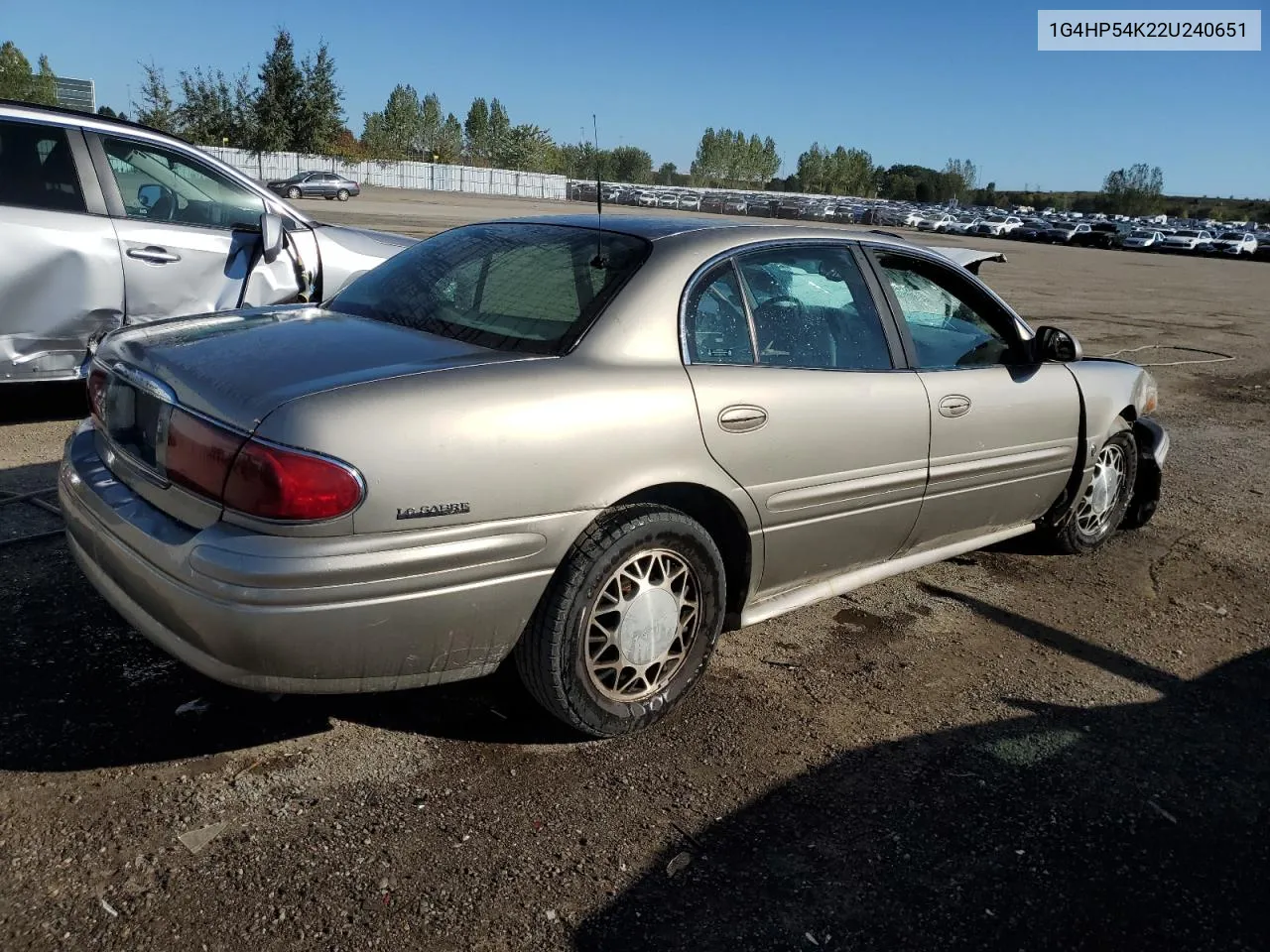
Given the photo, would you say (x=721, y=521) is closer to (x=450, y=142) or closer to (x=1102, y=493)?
(x=1102, y=493)

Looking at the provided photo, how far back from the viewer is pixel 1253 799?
3.00 metres

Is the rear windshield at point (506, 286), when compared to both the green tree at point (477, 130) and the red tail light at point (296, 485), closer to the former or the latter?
the red tail light at point (296, 485)

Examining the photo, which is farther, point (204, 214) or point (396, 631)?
point (204, 214)

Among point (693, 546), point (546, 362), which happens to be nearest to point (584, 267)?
point (546, 362)

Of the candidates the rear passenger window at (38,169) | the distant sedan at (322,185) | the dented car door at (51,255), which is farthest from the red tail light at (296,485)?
the distant sedan at (322,185)

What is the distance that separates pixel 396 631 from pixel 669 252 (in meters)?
1.44

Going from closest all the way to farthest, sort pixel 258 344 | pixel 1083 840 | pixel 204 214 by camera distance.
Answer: pixel 1083 840 → pixel 258 344 → pixel 204 214

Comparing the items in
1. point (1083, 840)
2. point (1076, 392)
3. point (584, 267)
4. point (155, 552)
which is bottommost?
point (1083, 840)

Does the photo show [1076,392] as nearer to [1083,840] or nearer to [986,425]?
[986,425]

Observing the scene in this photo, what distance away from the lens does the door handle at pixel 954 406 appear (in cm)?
386

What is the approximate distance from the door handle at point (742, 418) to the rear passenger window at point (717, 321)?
170 millimetres

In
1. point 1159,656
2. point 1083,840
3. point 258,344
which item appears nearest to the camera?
point 1083,840

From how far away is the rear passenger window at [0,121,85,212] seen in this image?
18.1 ft

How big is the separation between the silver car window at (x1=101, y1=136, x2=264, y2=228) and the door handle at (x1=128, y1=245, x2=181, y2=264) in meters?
0.19
